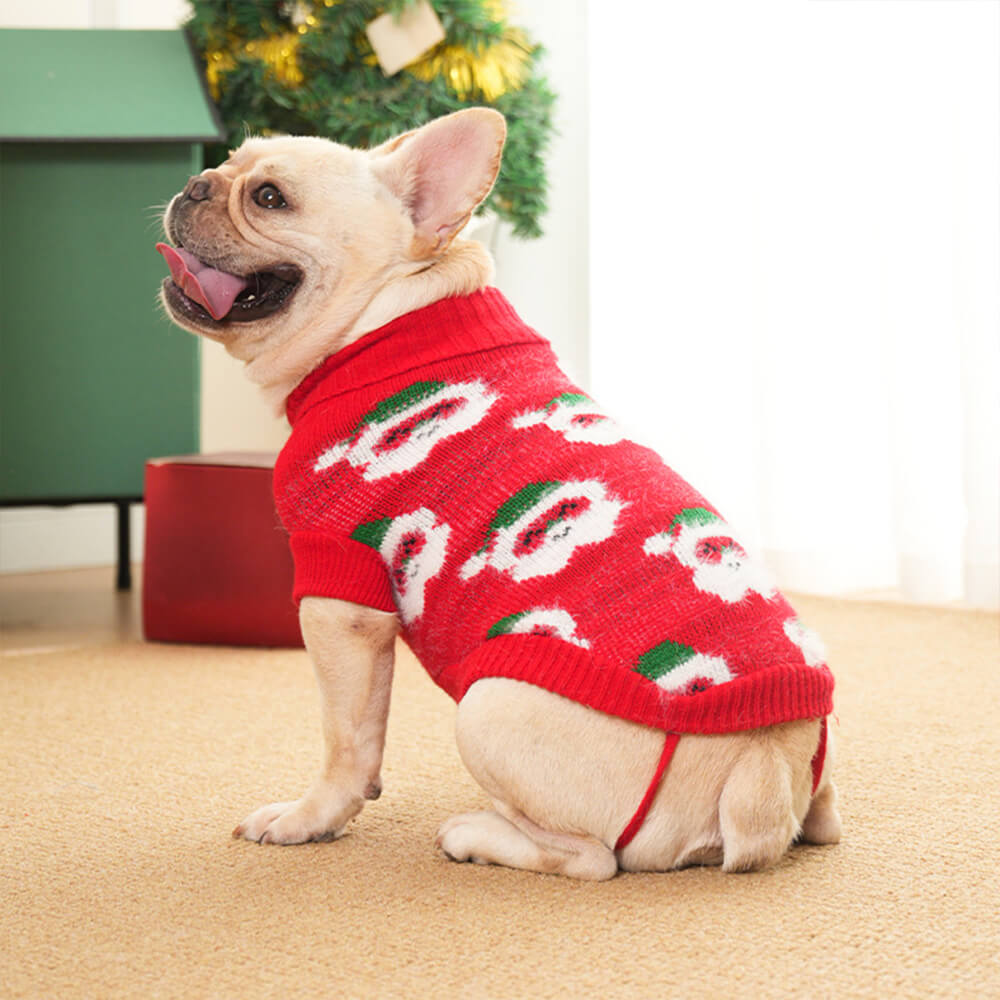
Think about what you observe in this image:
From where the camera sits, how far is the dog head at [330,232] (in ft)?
4.53

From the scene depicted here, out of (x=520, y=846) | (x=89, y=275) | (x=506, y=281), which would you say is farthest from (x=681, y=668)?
(x=506, y=281)

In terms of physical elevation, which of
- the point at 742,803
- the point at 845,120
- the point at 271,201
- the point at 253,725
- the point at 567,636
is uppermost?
the point at 845,120

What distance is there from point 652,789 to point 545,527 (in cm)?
27

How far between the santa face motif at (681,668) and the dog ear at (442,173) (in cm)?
54

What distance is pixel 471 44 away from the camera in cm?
271

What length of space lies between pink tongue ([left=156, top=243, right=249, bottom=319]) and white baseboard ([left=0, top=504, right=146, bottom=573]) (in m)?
2.18

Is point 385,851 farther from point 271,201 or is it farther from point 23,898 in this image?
point 271,201

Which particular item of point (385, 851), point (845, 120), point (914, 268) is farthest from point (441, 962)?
point (845, 120)

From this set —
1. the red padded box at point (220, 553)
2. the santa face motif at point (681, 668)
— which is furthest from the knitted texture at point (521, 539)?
the red padded box at point (220, 553)

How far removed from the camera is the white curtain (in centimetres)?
261

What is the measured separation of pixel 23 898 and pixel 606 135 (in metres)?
2.71

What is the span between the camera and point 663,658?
1.17 metres

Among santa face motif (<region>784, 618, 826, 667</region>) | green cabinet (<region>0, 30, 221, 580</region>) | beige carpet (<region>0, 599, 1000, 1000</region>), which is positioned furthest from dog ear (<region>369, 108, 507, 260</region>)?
green cabinet (<region>0, 30, 221, 580</region>)

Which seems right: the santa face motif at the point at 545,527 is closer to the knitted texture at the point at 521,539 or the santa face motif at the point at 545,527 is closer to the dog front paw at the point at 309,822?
the knitted texture at the point at 521,539
